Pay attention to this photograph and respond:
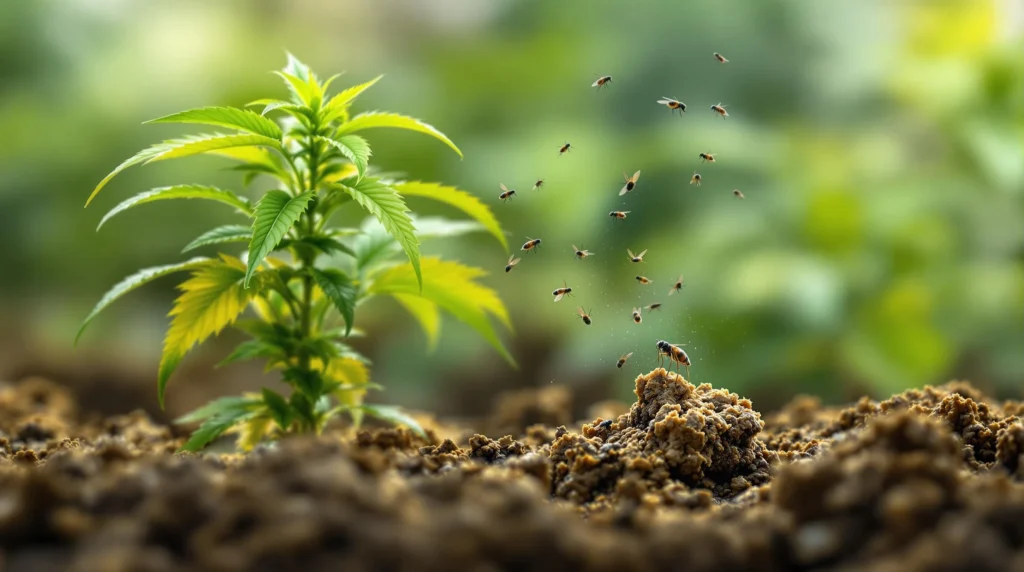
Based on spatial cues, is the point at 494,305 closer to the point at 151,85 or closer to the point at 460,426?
the point at 460,426

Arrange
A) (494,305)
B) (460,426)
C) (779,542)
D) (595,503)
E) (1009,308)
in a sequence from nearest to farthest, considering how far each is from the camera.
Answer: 1. (779,542)
2. (595,503)
3. (494,305)
4. (460,426)
5. (1009,308)

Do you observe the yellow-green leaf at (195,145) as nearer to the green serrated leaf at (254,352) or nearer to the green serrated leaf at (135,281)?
the green serrated leaf at (135,281)

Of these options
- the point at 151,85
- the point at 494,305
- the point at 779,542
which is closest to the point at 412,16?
the point at 151,85

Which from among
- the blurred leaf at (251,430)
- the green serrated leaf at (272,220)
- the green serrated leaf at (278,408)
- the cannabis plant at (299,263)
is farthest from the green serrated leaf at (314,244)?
the blurred leaf at (251,430)

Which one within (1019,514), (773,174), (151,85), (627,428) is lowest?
(1019,514)

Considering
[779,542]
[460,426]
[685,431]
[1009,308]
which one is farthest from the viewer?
[1009,308]

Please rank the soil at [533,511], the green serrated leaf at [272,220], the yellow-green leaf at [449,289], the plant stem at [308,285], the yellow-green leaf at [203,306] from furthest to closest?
1. the yellow-green leaf at [449,289]
2. the plant stem at [308,285]
3. the yellow-green leaf at [203,306]
4. the green serrated leaf at [272,220]
5. the soil at [533,511]
